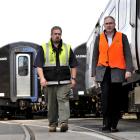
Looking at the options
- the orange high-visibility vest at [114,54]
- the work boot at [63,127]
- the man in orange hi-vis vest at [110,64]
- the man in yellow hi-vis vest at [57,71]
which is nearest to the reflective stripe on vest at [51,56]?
the man in yellow hi-vis vest at [57,71]

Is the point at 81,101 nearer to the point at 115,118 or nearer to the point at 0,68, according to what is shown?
the point at 0,68

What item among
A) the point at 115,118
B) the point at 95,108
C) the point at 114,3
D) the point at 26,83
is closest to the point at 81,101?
the point at 95,108

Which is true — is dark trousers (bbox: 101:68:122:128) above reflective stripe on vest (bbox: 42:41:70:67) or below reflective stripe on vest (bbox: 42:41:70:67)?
below

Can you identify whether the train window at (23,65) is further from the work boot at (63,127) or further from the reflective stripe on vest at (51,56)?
the work boot at (63,127)

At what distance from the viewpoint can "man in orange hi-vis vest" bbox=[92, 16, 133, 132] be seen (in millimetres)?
10812

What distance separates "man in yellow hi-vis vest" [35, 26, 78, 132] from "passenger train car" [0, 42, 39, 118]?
508 inches

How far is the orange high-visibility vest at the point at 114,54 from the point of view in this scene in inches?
426

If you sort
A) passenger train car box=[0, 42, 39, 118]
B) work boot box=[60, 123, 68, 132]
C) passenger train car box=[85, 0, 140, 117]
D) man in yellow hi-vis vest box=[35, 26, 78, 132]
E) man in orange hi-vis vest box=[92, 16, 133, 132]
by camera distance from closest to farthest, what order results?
man in orange hi-vis vest box=[92, 16, 133, 132] → work boot box=[60, 123, 68, 132] → man in yellow hi-vis vest box=[35, 26, 78, 132] → passenger train car box=[85, 0, 140, 117] → passenger train car box=[0, 42, 39, 118]

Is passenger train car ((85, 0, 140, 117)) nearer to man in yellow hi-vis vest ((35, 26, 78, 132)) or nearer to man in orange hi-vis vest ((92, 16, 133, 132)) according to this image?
man in orange hi-vis vest ((92, 16, 133, 132))

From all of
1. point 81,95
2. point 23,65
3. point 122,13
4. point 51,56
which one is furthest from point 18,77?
point 51,56

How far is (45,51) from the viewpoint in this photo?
435 inches

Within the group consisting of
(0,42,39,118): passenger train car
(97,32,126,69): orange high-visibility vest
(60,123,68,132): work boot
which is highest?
(0,42,39,118): passenger train car

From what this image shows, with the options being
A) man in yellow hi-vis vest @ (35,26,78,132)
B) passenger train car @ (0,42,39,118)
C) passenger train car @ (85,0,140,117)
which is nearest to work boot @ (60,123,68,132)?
man in yellow hi-vis vest @ (35,26,78,132)

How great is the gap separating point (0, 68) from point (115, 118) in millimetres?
13711
